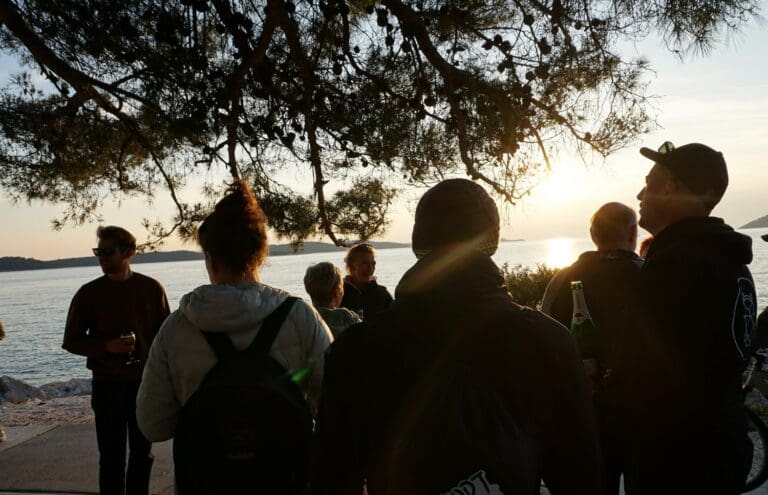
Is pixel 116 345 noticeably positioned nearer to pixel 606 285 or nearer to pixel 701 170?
pixel 606 285

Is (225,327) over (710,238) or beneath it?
beneath

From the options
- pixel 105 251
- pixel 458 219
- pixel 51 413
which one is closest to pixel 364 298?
pixel 105 251

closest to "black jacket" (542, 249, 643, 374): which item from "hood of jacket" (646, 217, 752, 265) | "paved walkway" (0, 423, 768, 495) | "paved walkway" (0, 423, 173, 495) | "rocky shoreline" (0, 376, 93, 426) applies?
"hood of jacket" (646, 217, 752, 265)

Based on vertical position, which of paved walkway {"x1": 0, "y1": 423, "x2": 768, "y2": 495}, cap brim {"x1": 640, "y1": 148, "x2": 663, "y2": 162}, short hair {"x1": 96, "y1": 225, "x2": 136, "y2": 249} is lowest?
paved walkway {"x1": 0, "y1": 423, "x2": 768, "y2": 495}

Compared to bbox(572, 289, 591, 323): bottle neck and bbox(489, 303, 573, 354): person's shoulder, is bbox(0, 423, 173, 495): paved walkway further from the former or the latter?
bbox(489, 303, 573, 354): person's shoulder

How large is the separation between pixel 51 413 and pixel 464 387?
7.24 m

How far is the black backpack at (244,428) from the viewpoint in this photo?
1822 millimetres

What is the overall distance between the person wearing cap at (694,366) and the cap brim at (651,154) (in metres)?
0.29

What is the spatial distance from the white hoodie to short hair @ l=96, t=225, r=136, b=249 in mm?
1739

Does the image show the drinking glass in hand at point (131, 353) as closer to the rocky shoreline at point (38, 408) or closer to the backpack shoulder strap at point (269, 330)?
the backpack shoulder strap at point (269, 330)

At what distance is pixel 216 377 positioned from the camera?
6.02 ft

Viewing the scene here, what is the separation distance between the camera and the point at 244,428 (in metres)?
1.83

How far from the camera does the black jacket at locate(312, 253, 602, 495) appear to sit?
1.24 metres

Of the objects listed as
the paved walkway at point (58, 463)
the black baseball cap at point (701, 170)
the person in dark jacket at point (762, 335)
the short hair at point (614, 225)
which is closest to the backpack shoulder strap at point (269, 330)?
the black baseball cap at point (701, 170)
